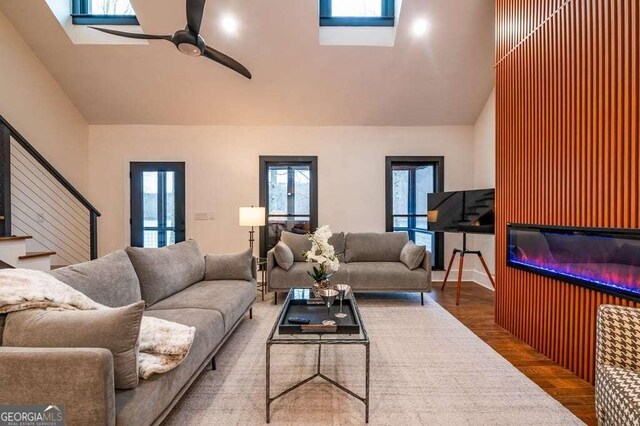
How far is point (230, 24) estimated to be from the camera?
3.92m

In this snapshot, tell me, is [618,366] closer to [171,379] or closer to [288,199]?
[171,379]

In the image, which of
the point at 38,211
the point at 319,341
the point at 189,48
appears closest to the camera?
the point at 319,341

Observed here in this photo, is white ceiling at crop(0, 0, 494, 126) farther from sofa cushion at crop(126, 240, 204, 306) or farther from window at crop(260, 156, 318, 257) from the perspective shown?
sofa cushion at crop(126, 240, 204, 306)

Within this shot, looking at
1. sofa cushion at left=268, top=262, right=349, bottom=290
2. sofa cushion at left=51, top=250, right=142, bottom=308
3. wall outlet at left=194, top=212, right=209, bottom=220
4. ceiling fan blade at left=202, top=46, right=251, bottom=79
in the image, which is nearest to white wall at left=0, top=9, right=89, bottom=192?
wall outlet at left=194, top=212, right=209, bottom=220

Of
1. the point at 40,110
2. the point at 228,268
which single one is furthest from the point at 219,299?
the point at 40,110

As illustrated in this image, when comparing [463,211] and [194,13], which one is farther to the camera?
[463,211]

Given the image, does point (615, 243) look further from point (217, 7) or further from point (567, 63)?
point (217, 7)

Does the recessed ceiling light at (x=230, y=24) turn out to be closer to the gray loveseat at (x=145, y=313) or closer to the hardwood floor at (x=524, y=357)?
the gray loveseat at (x=145, y=313)

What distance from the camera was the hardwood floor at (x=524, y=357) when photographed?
206cm

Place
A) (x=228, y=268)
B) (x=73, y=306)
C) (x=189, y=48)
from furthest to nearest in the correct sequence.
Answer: (x=228, y=268) → (x=189, y=48) → (x=73, y=306)

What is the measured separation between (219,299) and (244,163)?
124 inches

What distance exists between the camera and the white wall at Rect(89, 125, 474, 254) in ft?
17.3

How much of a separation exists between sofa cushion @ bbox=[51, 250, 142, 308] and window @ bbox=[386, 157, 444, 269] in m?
4.06


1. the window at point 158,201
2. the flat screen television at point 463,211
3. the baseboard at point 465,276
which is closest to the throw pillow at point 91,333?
the flat screen television at point 463,211
